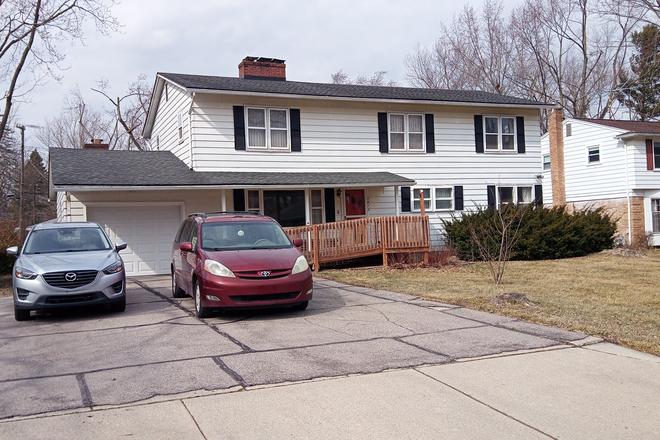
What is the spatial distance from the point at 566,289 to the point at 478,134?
11.2 metres

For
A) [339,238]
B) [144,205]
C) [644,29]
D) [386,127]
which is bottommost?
[339,238]

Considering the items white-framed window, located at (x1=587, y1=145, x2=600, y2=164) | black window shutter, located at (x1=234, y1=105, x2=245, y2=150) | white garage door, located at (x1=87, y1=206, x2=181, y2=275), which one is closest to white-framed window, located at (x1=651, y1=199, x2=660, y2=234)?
white-framed window, located at (x1=587, y1=145, x2=600, y2=164)

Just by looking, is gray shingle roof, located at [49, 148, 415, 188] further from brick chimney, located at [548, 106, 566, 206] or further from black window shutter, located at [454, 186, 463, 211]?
brick chimney, located at [548, 106, 566, 206]

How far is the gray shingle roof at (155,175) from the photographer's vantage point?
16344 mm

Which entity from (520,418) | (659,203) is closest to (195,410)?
(520,418)

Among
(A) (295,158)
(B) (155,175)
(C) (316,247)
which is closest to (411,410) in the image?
(C) (316,247)

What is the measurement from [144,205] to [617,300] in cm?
1325

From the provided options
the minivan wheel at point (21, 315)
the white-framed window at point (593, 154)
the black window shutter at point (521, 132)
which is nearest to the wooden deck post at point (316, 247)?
the minivan wheel at point (21, 315)

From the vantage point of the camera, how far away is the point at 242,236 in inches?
408

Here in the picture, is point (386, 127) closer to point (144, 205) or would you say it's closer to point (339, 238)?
point (339, 238)

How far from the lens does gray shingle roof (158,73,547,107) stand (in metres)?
18.8

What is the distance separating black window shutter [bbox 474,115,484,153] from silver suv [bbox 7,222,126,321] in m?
15.3

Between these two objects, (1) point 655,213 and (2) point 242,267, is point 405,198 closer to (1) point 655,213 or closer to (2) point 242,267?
(2) point 242,267

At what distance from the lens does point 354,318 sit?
9.11m
